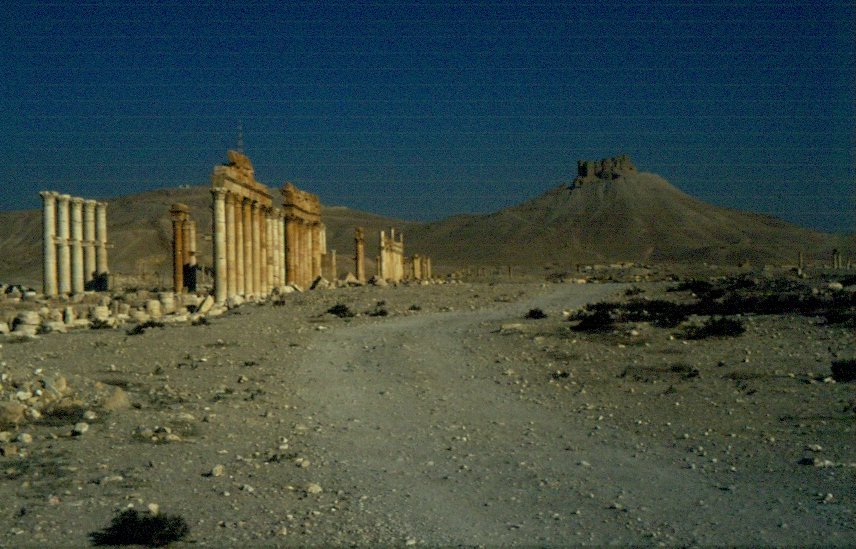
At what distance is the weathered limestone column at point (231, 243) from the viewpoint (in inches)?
1355

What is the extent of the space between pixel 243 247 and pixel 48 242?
1117 cm

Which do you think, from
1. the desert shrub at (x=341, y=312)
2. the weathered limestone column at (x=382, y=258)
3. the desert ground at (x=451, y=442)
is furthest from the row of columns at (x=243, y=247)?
the desert ground at (x=451, y=442)

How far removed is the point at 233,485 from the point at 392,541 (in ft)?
7.70

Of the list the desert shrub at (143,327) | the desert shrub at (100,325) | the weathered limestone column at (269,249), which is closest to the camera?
the desert shrub at (143,327)

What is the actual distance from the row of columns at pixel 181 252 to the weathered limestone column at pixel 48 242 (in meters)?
5.82

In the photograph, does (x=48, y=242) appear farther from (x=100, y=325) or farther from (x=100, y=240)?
(x=100, y=325)

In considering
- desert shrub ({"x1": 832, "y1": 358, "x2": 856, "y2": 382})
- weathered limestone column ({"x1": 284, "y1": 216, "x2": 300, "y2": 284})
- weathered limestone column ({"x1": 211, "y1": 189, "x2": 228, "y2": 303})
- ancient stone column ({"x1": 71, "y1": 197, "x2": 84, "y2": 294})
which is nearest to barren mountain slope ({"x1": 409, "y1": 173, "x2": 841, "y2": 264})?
weathered limestone column ({"x1": 284, "y1": 216, "x2": 300, "y2": 284})

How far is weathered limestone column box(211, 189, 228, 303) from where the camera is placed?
3347 cm

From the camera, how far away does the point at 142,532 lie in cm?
651

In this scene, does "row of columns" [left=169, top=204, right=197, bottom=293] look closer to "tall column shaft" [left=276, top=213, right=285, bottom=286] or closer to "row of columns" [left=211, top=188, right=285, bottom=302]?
"row of columns" [left=211, top=188, right=285, bottom=302]

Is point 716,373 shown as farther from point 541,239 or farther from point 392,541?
point 541,239

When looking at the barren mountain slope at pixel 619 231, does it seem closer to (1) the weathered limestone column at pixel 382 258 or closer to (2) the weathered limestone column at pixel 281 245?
(1) the weathered limestone column at pixel 382 258

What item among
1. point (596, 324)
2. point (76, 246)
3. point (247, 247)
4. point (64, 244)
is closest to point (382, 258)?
point (76, 246)

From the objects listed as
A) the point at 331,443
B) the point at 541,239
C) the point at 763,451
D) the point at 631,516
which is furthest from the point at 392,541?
the point at 541,239
